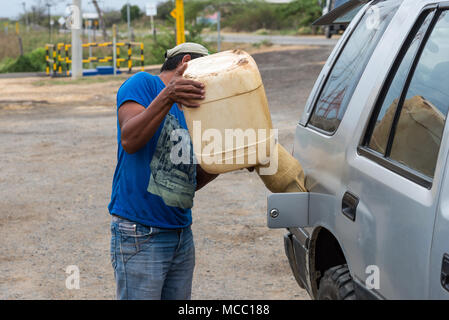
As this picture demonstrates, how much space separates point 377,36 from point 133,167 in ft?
4.16

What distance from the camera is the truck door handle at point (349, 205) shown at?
279cm

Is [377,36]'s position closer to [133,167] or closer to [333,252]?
[333,252]

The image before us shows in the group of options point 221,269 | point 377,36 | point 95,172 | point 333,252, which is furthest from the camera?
point 95,172

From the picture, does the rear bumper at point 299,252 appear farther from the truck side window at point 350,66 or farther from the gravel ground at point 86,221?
the gravel ground at point 86,221

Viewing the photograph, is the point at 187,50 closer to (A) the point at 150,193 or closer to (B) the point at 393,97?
(A) the point at 150,193

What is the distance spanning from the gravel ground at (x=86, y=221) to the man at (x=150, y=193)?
2151mm

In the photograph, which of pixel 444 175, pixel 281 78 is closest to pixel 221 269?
pixel 444 175

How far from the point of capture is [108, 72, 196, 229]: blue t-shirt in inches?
120

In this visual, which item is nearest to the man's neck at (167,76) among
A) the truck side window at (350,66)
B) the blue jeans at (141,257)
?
the blue jeans at (141,257)

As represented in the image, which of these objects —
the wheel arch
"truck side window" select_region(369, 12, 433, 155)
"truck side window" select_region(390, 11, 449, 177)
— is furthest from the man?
"truck side window" select_region(390, 11, 449, 177)

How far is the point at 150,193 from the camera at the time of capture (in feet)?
10.2

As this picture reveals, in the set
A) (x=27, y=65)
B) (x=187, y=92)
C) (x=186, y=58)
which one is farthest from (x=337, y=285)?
(x=27, y=65)

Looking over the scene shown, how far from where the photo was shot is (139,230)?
3.12 metres

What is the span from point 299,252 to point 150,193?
39.4 inches
